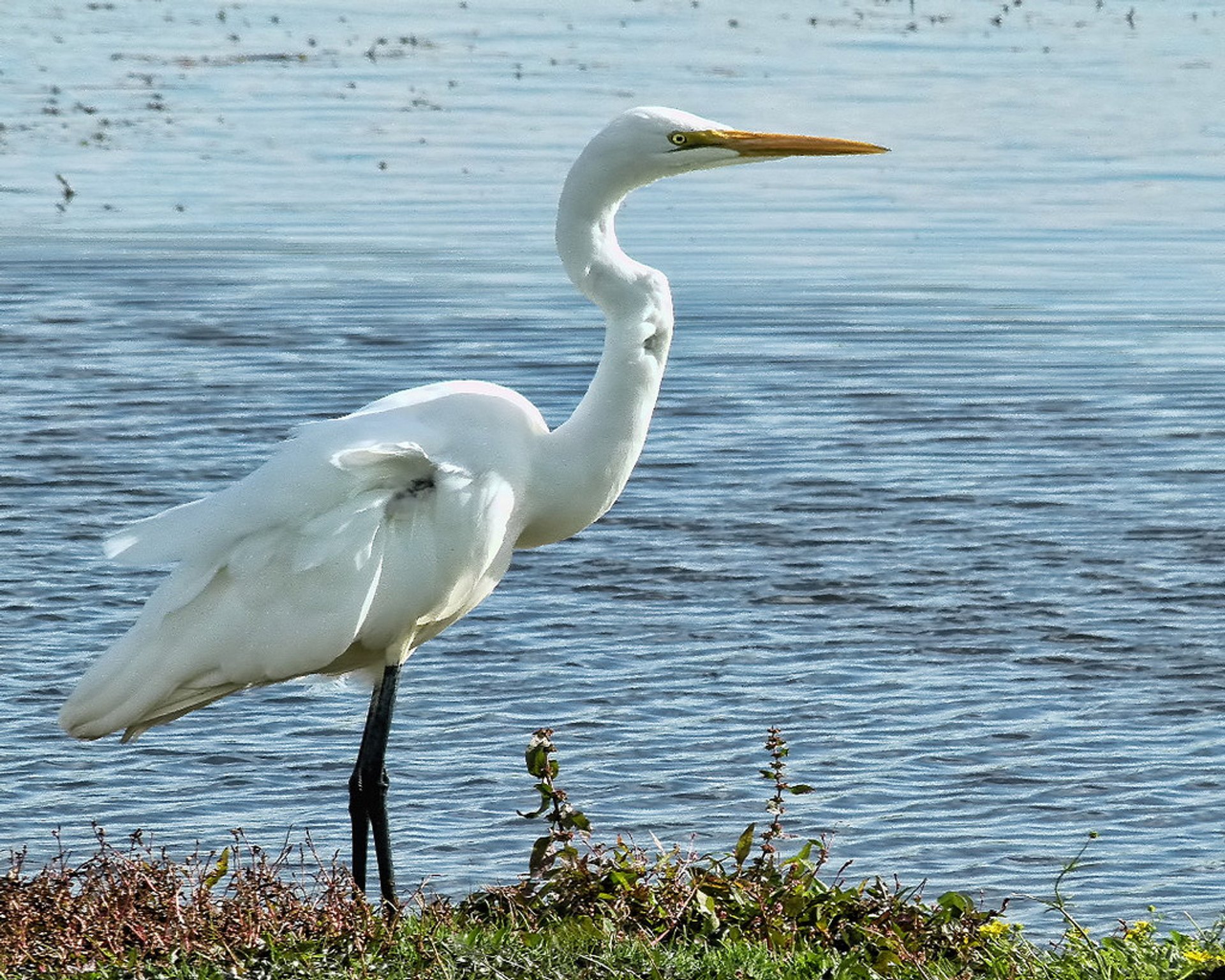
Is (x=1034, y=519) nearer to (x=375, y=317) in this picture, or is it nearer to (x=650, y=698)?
(x=650, y=698)

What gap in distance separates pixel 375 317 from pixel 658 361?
6.79m

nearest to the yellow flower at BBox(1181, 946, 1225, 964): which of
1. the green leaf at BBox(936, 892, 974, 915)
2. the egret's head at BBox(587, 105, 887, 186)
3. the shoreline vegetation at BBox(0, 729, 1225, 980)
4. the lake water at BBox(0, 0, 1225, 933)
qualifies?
the shoreline vegetation at BBox(0, 729, 1225, 980)

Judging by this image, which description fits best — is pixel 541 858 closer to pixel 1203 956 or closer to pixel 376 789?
pixel 376 789

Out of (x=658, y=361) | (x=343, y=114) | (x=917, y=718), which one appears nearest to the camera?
(x=658, y=361)

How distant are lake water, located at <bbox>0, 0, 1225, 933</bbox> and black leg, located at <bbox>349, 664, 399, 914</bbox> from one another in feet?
1.89

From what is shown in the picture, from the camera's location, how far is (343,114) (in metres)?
17.3

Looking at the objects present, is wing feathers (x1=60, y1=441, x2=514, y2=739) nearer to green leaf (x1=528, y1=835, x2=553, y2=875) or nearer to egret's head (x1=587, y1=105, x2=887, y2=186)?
green leaf (x1=528, y1=835, x2=553, y2=875)

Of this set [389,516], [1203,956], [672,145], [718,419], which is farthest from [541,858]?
[718,419]

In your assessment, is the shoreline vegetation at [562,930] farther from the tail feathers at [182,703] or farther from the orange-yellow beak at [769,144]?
the orange-yellow beak at [769,144]

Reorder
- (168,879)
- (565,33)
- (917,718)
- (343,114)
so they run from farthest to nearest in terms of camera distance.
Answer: (565,33)
(343,114)
(917,718)
(168,879)

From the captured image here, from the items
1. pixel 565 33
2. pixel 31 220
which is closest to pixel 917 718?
pixel 31 220

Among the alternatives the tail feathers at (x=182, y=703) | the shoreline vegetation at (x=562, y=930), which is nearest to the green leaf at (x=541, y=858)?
the shoreline vegetation at (x=562, y=930)

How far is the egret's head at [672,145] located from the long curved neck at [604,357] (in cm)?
5

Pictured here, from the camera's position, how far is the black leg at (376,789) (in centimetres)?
515
